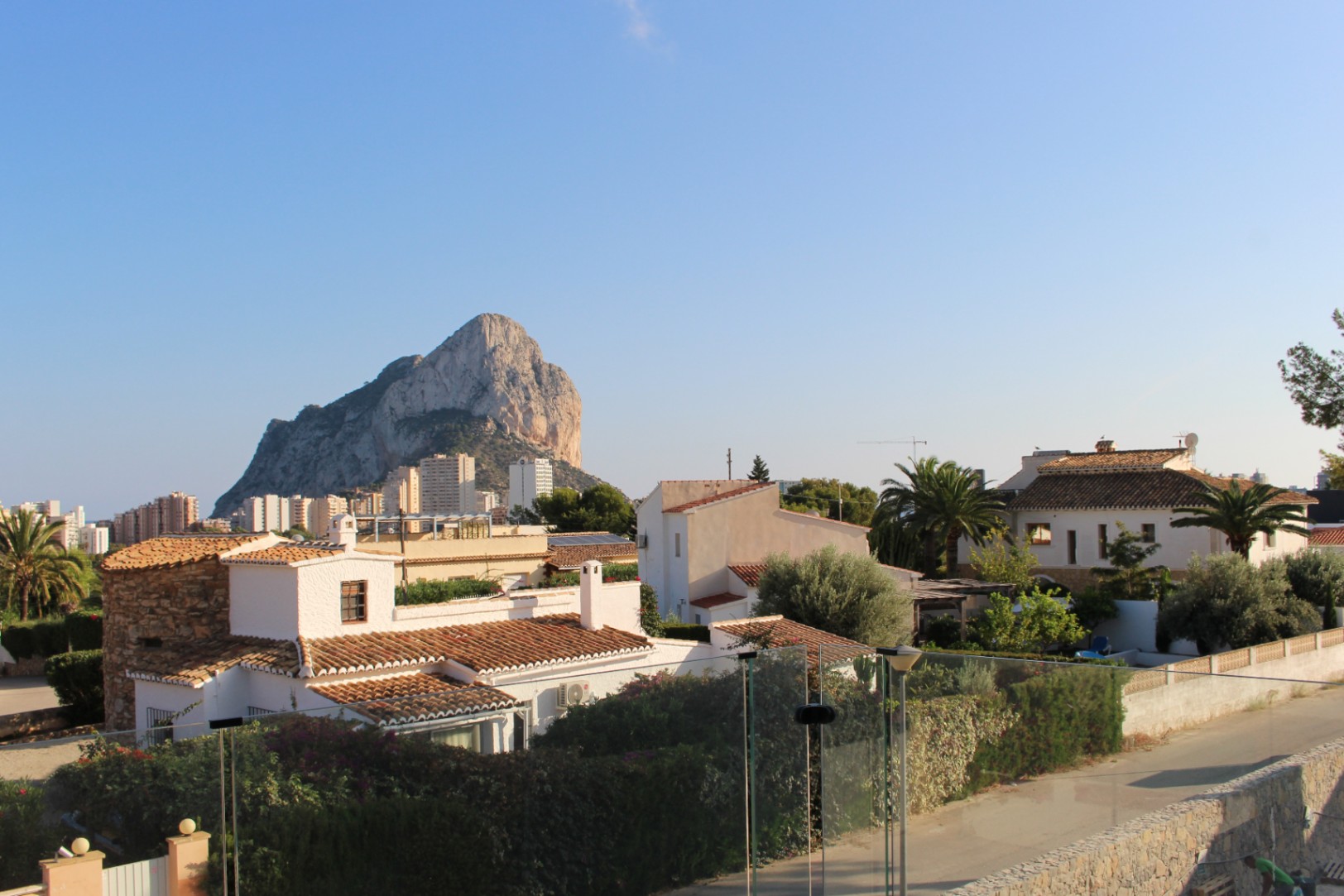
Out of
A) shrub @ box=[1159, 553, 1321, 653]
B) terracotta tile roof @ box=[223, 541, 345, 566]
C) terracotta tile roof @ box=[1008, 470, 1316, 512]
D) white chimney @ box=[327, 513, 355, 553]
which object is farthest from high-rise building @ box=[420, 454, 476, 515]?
terracotta tile roof @ box=[223, 541, 345, 566]

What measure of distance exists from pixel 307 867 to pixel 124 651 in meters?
16.4

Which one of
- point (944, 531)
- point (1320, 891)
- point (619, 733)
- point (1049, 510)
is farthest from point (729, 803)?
point (1049, 510)

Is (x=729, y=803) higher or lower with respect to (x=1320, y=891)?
higher

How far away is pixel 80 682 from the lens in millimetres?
24250

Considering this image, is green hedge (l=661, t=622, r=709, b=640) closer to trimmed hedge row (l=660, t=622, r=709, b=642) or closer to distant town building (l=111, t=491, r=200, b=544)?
trimmed hedge row (l=660, t=622, r=709, b=642)

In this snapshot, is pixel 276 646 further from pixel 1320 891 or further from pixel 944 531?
pixel 944 531

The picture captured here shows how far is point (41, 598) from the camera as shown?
41.9 m

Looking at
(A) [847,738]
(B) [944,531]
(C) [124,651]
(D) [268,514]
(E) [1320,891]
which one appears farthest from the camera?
(D) [268,514]

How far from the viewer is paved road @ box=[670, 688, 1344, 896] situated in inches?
280

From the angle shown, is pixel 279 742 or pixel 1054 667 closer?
pixel 279 742

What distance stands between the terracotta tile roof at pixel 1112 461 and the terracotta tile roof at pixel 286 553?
30539 mm

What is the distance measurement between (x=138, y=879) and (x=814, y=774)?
15.2ft

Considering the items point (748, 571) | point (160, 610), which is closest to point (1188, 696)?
point (160, 610)

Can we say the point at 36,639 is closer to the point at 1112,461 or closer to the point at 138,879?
the point at 138,879
